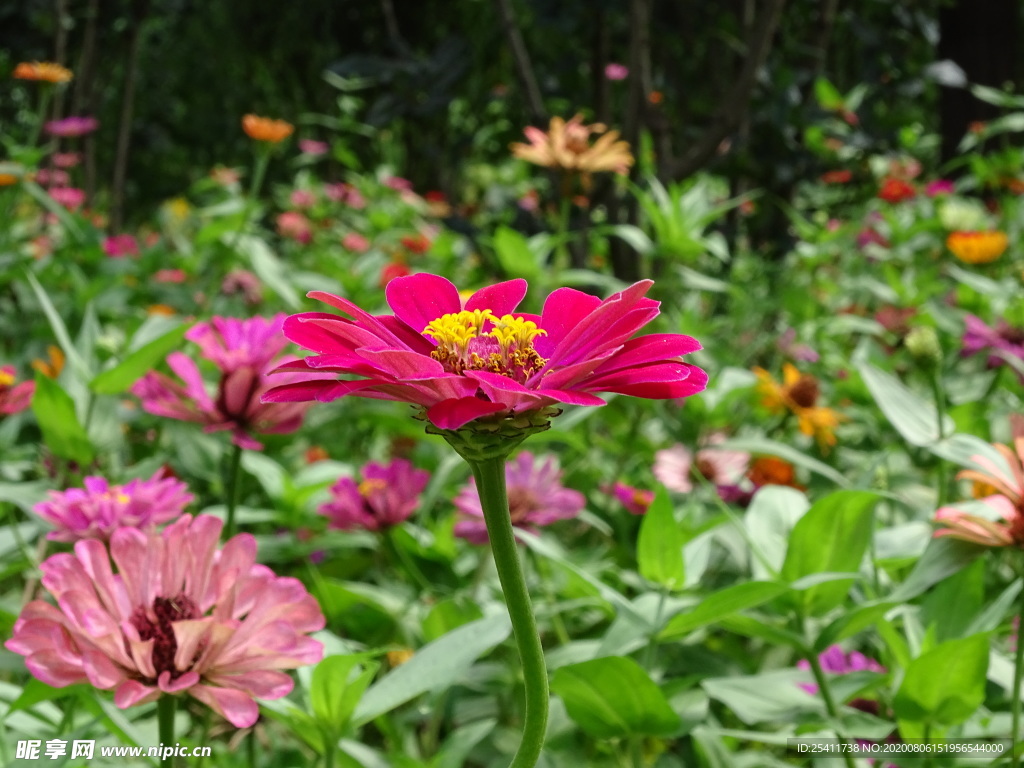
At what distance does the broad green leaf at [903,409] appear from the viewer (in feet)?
2.38

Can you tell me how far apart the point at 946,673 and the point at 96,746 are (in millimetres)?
488

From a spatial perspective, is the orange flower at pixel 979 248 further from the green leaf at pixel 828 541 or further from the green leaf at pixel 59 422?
the green leaf at pixel 59 422

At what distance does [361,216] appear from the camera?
8.52 feet

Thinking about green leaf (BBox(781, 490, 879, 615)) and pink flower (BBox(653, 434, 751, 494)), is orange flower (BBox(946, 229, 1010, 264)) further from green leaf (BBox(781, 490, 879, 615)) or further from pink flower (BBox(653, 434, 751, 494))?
green leaf (BBox(781, 490, 879, 615))

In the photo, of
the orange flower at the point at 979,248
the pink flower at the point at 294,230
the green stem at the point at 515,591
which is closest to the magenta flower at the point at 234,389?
the green stem at the point at 515,591

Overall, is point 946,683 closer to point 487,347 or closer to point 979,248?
point 487,347

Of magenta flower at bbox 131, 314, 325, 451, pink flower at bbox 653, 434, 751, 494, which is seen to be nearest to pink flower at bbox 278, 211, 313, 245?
pink flower at bbox 653, 434, 751, 494

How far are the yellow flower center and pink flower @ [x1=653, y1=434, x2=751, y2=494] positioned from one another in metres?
0.70

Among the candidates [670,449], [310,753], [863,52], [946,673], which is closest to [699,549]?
[946,673]

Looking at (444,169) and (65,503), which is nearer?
(65,503)

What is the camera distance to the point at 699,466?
1.15 metres

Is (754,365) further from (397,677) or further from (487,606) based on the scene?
(397,677)

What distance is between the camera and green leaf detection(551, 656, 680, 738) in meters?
0.52

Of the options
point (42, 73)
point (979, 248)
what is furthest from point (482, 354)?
point (42, 73)
